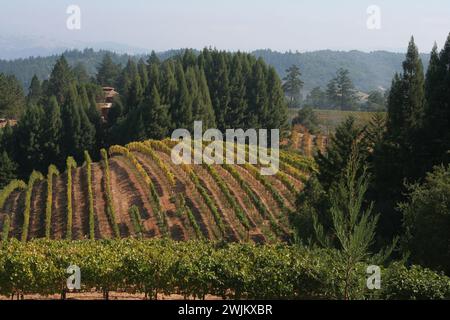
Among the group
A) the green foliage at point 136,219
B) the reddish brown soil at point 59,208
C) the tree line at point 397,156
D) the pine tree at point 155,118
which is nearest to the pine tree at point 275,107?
the pine tree at point 155,118

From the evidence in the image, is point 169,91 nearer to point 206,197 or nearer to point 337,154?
point 206,197

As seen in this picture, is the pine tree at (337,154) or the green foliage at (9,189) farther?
the green foliage at (9,189)

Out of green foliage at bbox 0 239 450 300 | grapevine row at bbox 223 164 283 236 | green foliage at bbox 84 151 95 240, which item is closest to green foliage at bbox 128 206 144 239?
green foliage at bbox 84 151 95 240

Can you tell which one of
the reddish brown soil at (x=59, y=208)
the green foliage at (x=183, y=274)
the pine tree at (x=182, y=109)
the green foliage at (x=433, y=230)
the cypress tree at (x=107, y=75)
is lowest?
the reddish brown soil at (x=59, y=208)

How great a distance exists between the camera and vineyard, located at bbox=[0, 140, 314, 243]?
83.5 ft

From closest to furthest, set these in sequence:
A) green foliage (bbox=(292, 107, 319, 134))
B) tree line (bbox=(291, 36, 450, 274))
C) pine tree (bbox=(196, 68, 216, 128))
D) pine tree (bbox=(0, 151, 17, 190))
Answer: tree line (bbox=(291, 36, 450, 274)) → pine tree (bbox=(0, 151, 17, 190)) → pine tree (bbox=(196, 68, 216, 128)) → green foliage (bbox=(292, 107, 319, 134))

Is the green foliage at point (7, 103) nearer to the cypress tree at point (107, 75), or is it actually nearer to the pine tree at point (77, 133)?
the pine tree at point (77, 133)

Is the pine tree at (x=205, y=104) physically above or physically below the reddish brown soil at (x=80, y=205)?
above

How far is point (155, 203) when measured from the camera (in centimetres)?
2811

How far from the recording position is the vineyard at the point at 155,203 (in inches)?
1002

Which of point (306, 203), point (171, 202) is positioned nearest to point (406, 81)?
point (306, 203)

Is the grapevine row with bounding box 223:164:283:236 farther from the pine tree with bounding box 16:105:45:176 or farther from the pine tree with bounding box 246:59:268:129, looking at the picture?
the pine tree with bounding box 246:59:268:129

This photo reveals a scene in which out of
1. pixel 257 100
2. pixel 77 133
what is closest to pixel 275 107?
pixel 257 100

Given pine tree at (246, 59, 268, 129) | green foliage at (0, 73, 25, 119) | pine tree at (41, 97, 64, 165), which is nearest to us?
pine tree at (41, 97, 64, 165)
